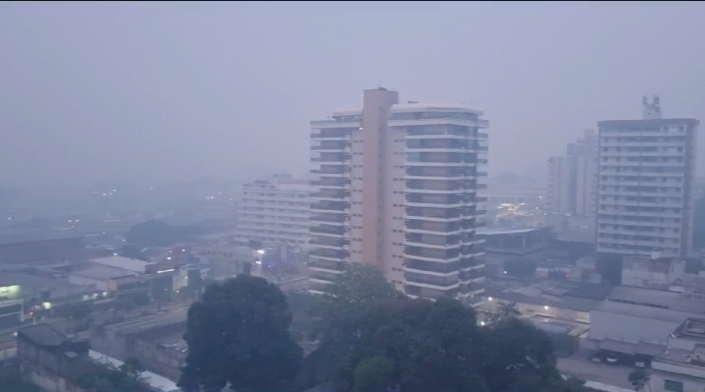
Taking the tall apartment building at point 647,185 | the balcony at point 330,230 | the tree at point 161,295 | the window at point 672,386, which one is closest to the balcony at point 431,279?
the balcony at point 330,230

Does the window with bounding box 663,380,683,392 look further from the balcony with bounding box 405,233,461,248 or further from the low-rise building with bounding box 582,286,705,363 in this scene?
the balcony with bounding box 405,233,461,248

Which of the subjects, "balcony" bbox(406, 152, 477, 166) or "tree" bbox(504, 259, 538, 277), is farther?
"tree" bbox(504, 259, 538, 277)

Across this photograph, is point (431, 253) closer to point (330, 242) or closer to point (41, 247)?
point (330, 242)

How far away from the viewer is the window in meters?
5.21

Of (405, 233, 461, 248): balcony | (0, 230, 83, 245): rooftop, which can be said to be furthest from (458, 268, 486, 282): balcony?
(0, 230, 83, 245): rooftop

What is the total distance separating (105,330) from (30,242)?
4.41 meters

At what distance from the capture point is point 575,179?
1803 centimetres

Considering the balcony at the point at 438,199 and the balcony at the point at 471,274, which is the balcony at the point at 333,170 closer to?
the balcony at the point at 438,199

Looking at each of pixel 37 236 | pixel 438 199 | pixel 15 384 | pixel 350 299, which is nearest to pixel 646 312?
pixel 438 199

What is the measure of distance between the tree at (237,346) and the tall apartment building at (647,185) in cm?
900

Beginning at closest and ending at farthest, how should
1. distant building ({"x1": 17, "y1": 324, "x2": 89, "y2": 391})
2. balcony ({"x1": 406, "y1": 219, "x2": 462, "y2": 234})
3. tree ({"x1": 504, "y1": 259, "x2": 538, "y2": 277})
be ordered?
1. distant building ({"x1": 17, "y1": 324, "x2": 89, "y2": 391})
2. balcony ({"x1": 406, "y1": 219, "x2": 462, "y2": 234})
3. tree ({"x1": 504, "y1": 259, "x2": 538, "y2": 277})

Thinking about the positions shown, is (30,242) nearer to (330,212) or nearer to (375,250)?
(330,212)

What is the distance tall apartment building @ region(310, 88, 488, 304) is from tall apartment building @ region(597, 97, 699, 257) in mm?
4536

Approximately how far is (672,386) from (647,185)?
25.8 feet
